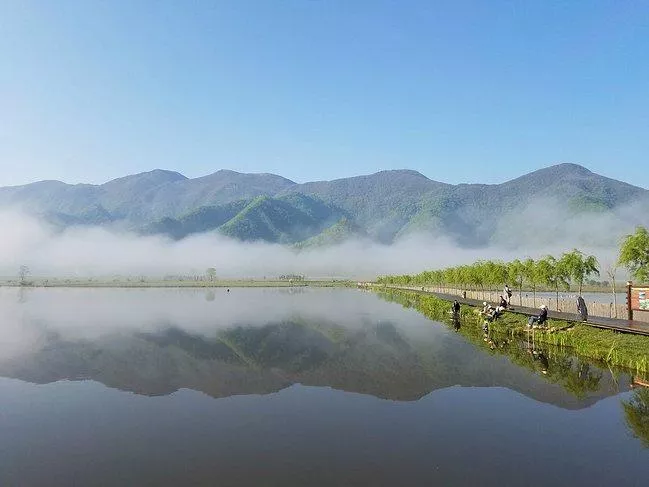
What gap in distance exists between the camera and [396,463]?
51.4 feet

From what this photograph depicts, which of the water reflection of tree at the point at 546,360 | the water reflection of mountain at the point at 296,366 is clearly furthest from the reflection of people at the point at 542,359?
the water reflection of mountain at the point at 296,366

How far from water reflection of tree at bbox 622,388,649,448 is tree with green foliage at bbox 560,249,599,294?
134ft

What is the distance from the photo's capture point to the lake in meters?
15.1

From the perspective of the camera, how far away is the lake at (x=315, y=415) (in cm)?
1511

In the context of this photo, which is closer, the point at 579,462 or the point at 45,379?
the point at 579,462

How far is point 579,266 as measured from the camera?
61625 mm

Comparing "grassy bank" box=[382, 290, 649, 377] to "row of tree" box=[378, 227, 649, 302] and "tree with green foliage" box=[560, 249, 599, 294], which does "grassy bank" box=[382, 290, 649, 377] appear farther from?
"tree with green foliage" box=[560, 249, 599, 294]

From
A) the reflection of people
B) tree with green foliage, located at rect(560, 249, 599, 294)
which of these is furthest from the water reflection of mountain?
tree with green foliage, located at rect(560, 249, 599, 294)

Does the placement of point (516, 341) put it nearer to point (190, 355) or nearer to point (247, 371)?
point (247, 371)

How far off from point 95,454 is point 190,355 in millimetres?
20492

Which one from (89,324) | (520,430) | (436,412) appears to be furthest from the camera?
(89,324)

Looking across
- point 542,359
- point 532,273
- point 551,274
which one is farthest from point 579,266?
point 542,359

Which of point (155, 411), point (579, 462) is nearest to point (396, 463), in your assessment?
point (579, 462)

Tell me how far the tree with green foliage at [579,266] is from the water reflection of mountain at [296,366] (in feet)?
83.4
